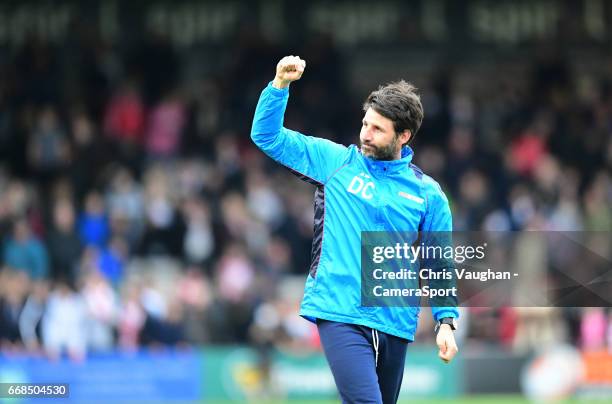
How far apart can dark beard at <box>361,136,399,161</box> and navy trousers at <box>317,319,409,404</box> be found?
96 cm

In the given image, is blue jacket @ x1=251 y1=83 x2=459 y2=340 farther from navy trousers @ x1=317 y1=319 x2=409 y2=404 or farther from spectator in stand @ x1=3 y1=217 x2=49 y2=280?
spectator in stand @ x1=3 y1=217 x2=49 y2=280

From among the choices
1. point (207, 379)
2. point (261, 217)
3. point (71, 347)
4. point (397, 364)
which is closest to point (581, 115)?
point (261, 217)

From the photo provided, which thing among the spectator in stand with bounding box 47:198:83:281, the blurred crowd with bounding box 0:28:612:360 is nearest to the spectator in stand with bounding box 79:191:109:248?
the blurred crowd with bounding box 0:28:612:360

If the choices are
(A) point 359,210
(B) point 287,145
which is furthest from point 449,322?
(B) point 287,145

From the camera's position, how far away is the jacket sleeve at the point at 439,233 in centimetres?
741

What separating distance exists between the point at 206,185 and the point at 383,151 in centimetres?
1241

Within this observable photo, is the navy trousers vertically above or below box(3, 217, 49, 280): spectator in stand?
below

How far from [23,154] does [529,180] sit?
760 cm

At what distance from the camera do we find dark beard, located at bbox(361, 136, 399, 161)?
732 cm

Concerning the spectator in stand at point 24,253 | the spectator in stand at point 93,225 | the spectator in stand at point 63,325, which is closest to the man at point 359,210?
the spectator in stand at point 63,325

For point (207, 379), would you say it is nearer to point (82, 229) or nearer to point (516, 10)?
point (82, 229)

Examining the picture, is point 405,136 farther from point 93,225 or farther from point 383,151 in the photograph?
point 93,225

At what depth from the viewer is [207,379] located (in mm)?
17859

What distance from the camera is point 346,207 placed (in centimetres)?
730
